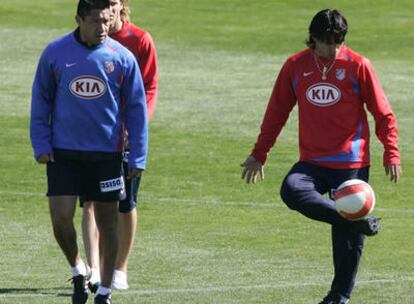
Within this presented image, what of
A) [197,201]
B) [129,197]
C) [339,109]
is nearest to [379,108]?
[339,109]

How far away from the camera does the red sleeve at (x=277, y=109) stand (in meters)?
10.6

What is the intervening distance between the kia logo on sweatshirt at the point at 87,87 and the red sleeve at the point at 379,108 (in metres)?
1.83

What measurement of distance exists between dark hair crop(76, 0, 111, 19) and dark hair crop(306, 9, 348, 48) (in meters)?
1.47

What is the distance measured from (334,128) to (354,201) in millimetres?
603

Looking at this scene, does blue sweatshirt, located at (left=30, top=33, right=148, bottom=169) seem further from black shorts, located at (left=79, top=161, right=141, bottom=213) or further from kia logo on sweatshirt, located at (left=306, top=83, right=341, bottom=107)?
black shorts, located at (left=79, top=161, right=141, bottom=213)

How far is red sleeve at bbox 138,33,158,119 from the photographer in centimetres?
1148

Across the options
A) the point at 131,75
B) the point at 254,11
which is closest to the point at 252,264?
the point at 131,75

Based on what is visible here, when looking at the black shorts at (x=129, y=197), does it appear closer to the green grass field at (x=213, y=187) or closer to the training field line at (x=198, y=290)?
the green grass field at (x=213, y=187)

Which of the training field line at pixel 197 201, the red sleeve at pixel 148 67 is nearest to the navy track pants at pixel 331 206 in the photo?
the red sleeve at pixel 148 67

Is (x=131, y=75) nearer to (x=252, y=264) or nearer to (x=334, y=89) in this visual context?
(x=334, y=89)

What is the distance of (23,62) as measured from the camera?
28.3m

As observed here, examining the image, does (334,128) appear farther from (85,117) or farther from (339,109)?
(85,117)

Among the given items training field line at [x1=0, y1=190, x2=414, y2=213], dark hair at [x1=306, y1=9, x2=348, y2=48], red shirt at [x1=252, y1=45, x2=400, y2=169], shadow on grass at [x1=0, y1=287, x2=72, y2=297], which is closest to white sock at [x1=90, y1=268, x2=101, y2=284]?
shadow on grass at [x1=0, y1=287, x2=72, y2=297]

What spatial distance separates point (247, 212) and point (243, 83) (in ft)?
35.1
